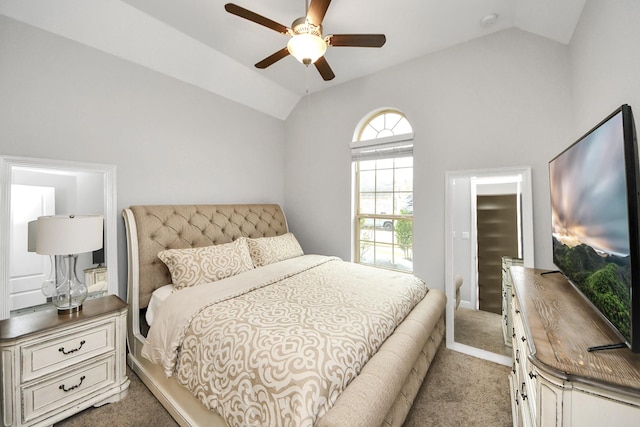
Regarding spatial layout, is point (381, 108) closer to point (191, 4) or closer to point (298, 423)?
point (191, 4)

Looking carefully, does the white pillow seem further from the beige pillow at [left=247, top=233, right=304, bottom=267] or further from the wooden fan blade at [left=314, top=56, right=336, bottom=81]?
the wooden fan blade at [left=314, top=56, right=336, bottom=81]

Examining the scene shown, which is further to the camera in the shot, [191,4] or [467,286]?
[467,286]

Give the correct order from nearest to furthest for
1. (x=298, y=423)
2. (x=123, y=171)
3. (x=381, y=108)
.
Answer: (x=298, y=423) → (x=123, y=171) → (x=381, y=108)

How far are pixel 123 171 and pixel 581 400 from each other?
123 inches

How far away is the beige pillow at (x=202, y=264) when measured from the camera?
212cm

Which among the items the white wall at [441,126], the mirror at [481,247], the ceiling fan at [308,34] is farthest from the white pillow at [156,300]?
the mirror at [481,247]

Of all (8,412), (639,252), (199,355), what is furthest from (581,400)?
(8,412)

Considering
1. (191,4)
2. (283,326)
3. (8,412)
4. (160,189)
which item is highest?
(191,4)

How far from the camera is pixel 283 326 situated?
4.72 ft

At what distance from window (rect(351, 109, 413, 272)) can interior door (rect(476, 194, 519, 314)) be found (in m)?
0.72

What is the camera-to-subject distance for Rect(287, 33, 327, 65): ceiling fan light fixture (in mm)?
1697

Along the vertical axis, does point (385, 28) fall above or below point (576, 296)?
above

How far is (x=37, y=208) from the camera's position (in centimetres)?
191

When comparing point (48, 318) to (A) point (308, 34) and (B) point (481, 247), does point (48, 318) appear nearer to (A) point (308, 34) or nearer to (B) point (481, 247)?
(A) point (308, 34)
